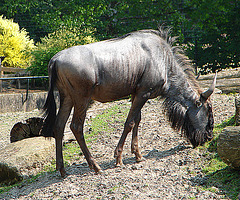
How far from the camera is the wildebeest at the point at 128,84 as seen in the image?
528 centimetres

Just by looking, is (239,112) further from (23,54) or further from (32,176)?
(23,54)

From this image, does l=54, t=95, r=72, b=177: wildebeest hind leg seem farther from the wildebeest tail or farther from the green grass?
the green grass

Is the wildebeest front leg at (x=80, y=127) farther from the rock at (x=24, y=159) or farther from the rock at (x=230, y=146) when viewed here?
the rock at (x=230, y=146)

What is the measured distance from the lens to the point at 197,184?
15.3ft

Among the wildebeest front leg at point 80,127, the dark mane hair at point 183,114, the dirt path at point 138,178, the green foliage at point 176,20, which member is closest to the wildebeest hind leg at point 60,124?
the wildebeest front leg at point 80,127

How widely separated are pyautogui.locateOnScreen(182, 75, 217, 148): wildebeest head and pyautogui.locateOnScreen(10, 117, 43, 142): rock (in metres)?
2.99

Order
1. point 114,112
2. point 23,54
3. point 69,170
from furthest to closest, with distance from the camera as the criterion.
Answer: point 23,54 < point 114,112 < point 69,170

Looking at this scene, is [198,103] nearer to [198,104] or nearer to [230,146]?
[198,104]

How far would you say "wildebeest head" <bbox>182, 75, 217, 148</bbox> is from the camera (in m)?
6.20

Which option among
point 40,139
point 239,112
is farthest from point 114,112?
point 239,112

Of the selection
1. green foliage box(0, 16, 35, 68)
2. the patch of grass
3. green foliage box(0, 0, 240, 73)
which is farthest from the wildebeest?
green foliage box(0, 16, 35, 68)

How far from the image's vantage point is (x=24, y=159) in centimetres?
601

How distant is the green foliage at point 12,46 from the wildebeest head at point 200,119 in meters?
11.4

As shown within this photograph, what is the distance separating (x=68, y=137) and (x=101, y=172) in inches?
93.5
